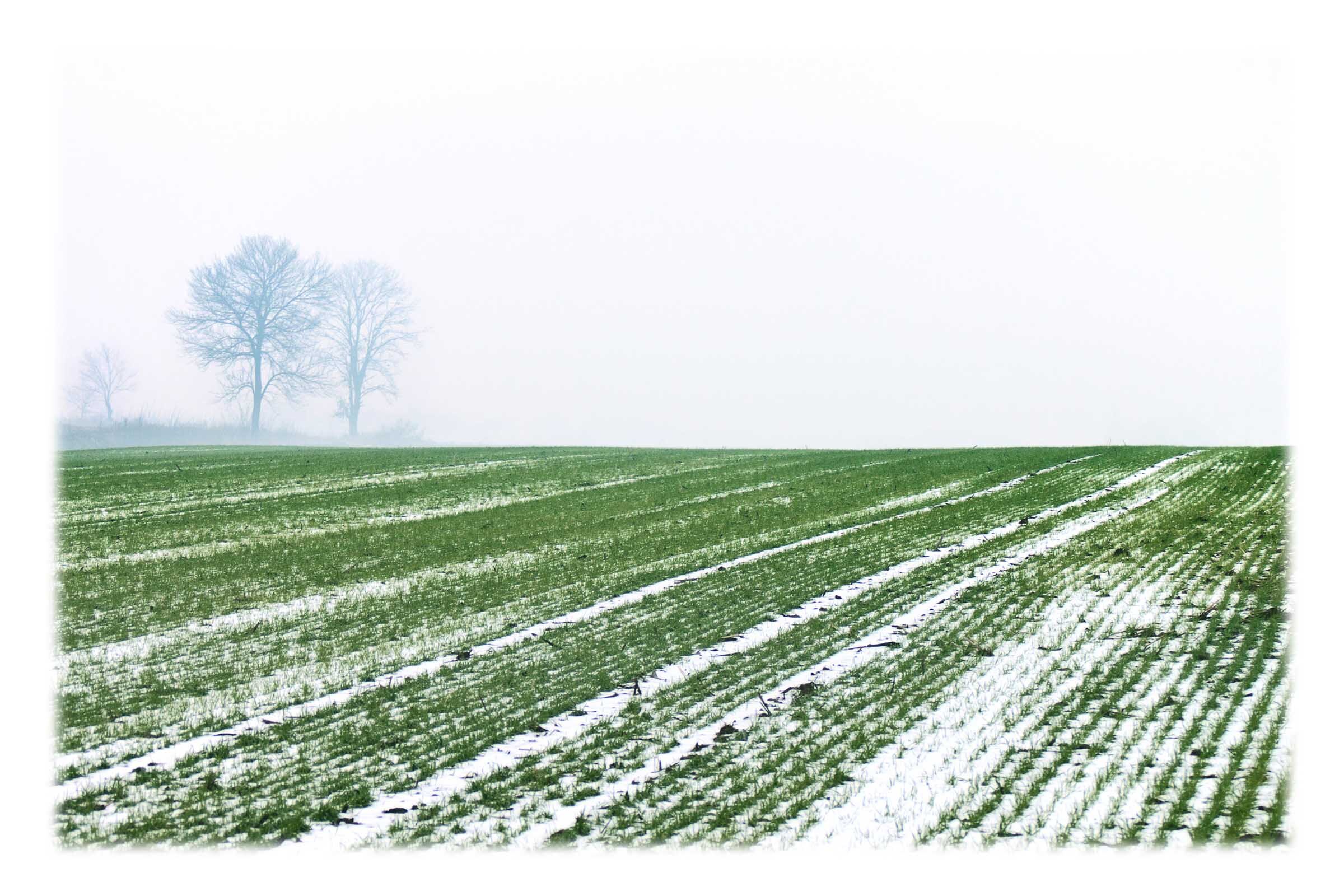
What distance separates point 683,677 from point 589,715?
124cm

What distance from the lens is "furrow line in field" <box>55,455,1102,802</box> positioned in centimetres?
715

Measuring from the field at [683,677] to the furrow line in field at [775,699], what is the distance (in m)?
0.04

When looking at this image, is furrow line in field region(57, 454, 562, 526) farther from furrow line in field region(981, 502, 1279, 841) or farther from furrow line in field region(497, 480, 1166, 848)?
furrow line in field region(981, 502, 1279, 841)

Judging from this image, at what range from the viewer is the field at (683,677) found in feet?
20.6

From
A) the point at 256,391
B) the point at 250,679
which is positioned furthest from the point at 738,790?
the point at 256,391

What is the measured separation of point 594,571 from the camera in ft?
46.1

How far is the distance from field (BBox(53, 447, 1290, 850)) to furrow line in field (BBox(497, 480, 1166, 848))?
0.13ft

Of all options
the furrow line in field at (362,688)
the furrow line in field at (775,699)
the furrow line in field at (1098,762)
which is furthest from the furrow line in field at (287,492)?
the furrow line in field at (1098,762)

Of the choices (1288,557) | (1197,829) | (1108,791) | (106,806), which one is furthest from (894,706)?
(1288,557)

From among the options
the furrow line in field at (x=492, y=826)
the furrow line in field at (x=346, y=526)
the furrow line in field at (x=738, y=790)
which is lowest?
the furrow line in field at (x=492, y=826)

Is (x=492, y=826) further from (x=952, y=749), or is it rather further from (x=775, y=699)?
(x=952, y=749)

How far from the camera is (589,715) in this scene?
26.9 ft

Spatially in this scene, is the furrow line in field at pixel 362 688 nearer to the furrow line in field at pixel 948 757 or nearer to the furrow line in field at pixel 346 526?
the furrow line in field at pixel 948 757

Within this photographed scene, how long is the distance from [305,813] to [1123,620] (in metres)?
8.46
